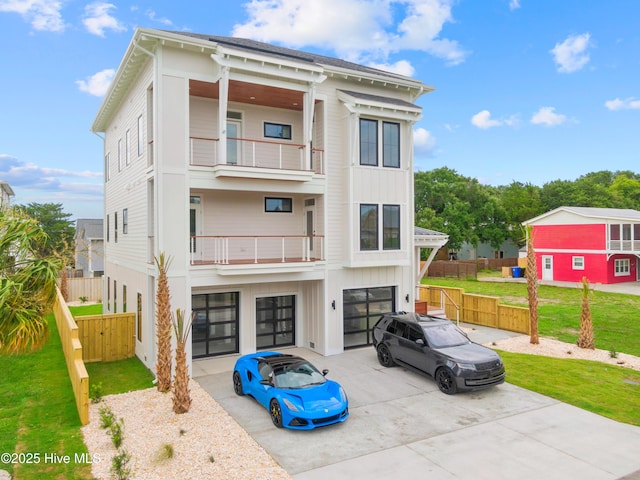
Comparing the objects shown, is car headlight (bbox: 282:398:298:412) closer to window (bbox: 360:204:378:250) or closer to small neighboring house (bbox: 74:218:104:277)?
window (bbox: 360:204:378:250)

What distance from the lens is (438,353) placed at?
1191 cm

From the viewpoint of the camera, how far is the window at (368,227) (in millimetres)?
15773

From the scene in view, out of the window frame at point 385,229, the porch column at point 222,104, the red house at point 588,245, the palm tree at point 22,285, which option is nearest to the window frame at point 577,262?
the red house at point 588,245

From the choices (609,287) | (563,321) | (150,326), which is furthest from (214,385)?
(609,287)

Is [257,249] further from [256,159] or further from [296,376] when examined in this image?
[296,376]

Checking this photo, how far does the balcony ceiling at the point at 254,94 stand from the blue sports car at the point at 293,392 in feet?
28.6

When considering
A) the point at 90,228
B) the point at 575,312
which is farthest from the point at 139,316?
the point at 90,228

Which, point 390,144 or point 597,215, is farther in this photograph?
point 597,215

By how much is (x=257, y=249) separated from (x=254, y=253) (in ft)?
0.79

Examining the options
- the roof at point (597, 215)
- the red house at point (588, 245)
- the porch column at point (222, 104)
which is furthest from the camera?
the red house at point (588, 245)

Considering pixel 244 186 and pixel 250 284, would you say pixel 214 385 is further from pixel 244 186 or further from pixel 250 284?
pixel 244 186

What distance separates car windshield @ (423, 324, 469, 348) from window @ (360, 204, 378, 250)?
4.16 meters

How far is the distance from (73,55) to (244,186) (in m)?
15.5

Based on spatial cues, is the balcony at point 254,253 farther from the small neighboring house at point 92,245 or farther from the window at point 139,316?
the small neighboring house at point 92,245
